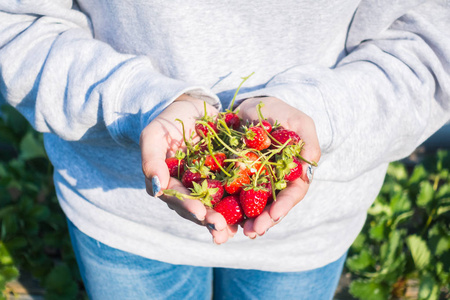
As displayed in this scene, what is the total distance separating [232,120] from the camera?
0.89 m

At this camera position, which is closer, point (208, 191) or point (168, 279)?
point (208, 191)

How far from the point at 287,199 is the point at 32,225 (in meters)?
1.60

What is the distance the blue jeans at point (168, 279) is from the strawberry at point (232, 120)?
40cm

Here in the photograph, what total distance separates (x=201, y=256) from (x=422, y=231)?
4.88 ft

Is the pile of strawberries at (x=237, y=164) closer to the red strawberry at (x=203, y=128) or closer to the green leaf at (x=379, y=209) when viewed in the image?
the red strawberry at (x=203, y=128)

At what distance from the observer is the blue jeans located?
107cm

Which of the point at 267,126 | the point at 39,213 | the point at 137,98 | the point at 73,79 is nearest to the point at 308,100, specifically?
the point at 267,126

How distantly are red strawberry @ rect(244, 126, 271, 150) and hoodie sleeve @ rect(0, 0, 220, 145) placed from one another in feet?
0.35

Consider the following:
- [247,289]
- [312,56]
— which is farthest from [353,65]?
[247,289]

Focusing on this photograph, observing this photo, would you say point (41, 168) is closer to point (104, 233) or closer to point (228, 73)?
point (104, 233)

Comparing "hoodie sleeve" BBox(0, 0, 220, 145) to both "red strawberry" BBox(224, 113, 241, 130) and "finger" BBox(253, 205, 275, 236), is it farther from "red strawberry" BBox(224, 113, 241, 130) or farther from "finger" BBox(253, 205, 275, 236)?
"finger" BBox(253, 205, 275, 236)

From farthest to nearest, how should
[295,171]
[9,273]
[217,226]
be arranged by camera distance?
[9,273] → [295,171] → [217,226]

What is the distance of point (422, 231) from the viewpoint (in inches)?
84.0

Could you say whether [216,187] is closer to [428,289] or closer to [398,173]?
[428,289]
